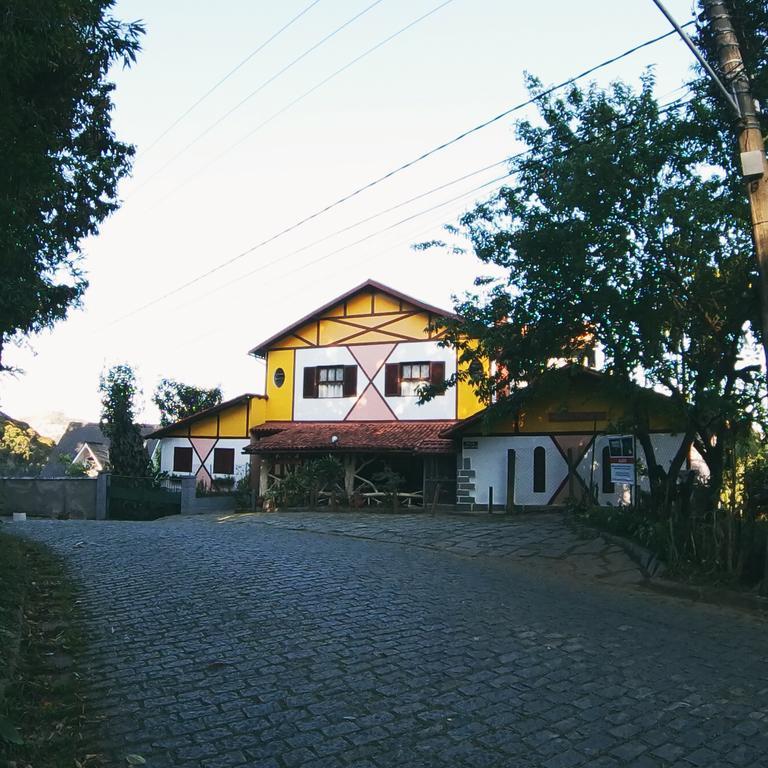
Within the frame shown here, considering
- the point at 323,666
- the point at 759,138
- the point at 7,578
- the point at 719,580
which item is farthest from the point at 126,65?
the point at 719,580

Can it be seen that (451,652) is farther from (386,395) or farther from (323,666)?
(386,395)

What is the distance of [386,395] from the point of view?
2558cm

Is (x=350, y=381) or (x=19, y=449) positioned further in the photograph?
(x=19, y=449)

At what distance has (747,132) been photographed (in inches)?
313

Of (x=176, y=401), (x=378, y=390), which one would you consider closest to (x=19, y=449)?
(x=176, y=401)

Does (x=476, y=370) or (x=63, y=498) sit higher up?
(x=476, y=370)

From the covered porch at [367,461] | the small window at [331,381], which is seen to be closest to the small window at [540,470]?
the covered porch at [367,461]

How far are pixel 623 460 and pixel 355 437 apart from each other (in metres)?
13.4

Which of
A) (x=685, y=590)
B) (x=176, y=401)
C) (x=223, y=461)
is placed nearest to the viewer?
(x=685, y=590)

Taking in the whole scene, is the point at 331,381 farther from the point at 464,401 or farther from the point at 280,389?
the point at 464,401

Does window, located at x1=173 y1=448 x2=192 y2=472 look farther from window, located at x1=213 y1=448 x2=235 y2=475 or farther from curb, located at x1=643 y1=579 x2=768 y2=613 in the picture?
curb, located at x1=643 y1=579 x2=768 y2=613

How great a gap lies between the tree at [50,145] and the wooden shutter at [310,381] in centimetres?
1487

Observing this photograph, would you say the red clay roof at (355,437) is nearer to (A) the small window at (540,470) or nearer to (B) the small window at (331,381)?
(B) the small window at (331,381)

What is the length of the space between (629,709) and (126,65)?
7.74 meters
